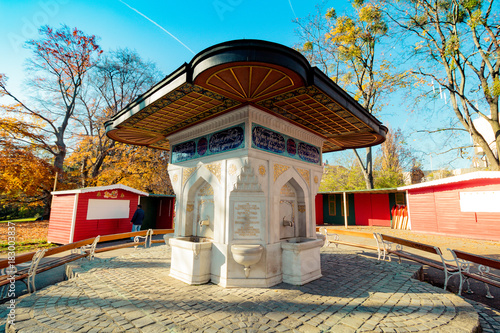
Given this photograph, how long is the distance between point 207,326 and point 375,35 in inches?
777

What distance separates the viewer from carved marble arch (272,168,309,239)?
207 inches

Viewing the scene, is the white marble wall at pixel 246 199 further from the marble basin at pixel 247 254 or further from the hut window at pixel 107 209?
the hut window at pixel 107 209

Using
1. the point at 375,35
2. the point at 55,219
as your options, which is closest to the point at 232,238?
the point at 55,219

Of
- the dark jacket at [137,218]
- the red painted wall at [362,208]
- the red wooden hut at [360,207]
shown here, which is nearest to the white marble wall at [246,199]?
the dark jacket at [137,218]

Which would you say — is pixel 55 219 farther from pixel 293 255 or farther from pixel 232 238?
pixel 293 255

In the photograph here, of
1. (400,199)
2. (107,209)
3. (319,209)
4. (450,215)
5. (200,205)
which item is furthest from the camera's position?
(319,209)

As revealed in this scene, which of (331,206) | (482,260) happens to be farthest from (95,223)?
(331,206)

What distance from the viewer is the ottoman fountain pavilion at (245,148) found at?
11.2 feet

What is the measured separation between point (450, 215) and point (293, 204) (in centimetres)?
1138

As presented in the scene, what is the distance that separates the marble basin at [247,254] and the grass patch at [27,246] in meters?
9.64

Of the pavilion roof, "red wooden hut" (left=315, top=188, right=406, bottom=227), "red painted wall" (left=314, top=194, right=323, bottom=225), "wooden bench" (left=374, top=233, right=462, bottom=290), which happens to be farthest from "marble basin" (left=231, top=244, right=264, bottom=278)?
"red painted wall" (left=314, top=194, right=323, bottom=225)

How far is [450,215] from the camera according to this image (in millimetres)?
11914

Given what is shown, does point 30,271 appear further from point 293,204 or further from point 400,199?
point 400,199

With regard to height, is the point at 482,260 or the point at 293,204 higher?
the point at 293,204
